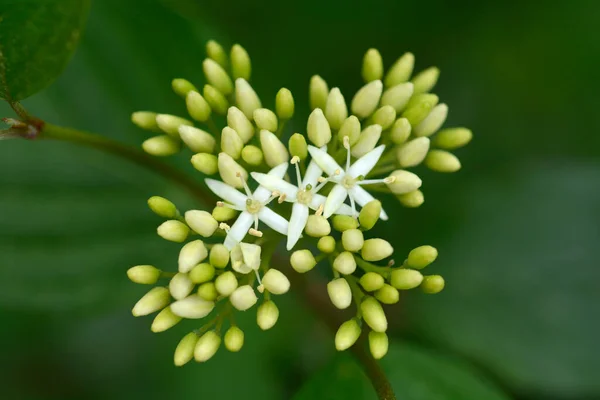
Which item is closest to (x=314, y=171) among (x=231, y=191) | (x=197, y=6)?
(x=231, y=191)

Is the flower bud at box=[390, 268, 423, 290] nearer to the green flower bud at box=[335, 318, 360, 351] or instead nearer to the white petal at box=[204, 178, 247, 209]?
the green flower bud at box=[335, 318, 360, 351]

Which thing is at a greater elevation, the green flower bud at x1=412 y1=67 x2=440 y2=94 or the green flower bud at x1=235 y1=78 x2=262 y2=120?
the green flower bud at x1=235 y1=78 x2=262 y2=120

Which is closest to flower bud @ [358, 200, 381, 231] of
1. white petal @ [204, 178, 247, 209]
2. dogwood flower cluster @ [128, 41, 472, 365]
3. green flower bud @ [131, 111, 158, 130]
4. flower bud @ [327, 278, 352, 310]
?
dogwood flower cluster @ [128, 41, 472, 365]

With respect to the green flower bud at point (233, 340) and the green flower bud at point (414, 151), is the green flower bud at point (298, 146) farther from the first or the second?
the green flower bud at point (233, 340)

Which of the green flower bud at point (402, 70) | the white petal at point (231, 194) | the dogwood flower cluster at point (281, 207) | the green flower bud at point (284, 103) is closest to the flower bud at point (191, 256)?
the dogwood flower cluster at point (281, 207)

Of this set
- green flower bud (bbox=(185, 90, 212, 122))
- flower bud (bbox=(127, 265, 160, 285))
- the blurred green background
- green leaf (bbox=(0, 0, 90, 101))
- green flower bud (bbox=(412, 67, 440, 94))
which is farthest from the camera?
the blurred green background

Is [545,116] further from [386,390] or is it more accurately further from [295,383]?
[386,390]

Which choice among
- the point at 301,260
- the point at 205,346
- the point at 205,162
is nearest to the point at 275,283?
the point at 301,260
